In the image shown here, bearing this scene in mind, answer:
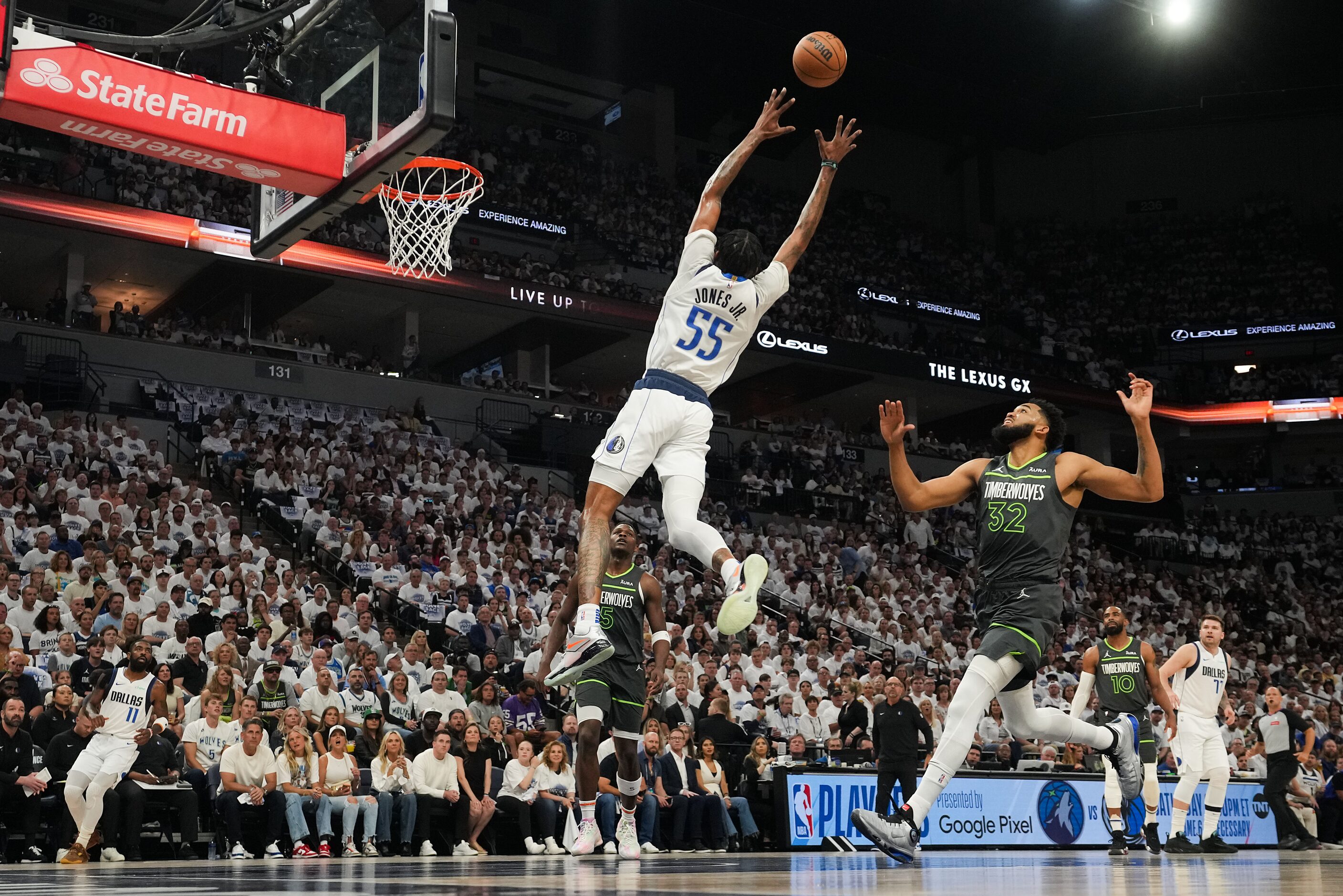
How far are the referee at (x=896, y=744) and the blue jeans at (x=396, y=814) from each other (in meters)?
4.68

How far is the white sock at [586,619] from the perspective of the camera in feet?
22.7

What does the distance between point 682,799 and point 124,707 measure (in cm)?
561

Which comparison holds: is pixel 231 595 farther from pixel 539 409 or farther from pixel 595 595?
pixel 539 409

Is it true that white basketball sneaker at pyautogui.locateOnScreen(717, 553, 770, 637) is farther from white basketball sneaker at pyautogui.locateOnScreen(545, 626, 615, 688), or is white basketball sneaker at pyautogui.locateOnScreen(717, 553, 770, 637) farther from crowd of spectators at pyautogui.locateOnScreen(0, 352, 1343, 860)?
crowd of spectators at pyautogui.locateOnScreen(0, 352, 1343, 860)

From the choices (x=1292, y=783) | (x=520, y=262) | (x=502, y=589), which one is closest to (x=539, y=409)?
(x=520, y=262)

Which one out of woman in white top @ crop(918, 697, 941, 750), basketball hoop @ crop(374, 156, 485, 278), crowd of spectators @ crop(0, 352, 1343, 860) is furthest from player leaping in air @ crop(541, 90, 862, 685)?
woman in white top @ crop(918, 697, 941, 750)

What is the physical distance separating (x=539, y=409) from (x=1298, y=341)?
24549 mm

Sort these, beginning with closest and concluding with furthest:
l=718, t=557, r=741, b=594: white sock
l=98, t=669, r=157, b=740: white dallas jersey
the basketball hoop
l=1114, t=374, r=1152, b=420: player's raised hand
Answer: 1. l=1114, t=374, r=1152, b=420: player's raised hand
2. l=718, t=557, r=741, b=594: white sock
3. l=98, t=669, r=157, b=740: white dallas jersey
4. the basketball hoop

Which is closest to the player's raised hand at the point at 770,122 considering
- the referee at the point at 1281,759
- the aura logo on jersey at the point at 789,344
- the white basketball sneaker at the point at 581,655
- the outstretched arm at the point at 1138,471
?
the outstretched arm at the point at 1138,471

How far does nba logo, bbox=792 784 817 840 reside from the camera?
13.9 metres

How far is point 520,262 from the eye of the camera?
29922 mm

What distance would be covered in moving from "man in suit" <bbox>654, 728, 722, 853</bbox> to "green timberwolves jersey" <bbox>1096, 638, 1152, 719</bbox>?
4.35 meters

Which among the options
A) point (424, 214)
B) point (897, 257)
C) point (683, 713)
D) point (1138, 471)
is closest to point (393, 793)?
point (683, 713)

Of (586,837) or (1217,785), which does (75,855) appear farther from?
(1217,785)
